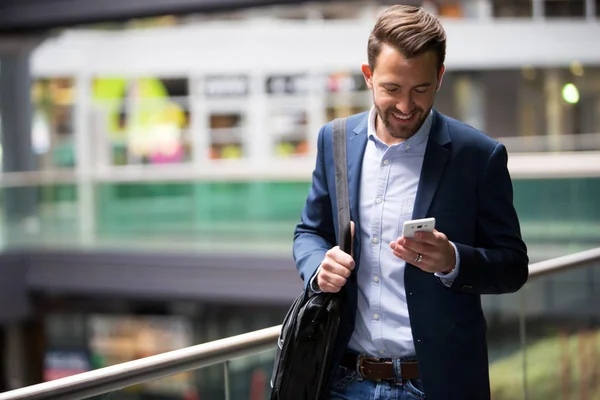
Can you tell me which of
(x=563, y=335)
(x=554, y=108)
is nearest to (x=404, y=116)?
(x=563, y=335)

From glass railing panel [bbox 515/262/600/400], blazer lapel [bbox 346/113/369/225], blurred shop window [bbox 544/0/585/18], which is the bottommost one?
glass railing panel [bbox 515/262/600/400]

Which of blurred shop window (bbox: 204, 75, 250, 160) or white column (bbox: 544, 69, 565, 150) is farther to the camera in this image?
blurred shop window (bbox: 204, 75, 250, 160)

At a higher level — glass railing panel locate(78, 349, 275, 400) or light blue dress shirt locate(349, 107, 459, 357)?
light blue dress shirt locate(349, 107, 459, 357)

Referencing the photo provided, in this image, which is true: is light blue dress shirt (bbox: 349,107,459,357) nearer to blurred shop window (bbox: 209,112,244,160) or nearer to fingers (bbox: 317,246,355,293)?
fingers (bbox: 317,246,355,293)

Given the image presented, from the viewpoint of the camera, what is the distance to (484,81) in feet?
52.2

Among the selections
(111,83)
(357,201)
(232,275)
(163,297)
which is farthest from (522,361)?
(111,83)

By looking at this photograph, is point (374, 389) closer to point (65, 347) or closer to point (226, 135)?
point (65, 347)

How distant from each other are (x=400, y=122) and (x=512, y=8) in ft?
42.7

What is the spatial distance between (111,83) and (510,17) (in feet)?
30.2

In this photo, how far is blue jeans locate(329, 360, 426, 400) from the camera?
1969 mm

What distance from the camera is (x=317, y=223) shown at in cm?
212

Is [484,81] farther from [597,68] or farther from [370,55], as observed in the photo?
[370,55]

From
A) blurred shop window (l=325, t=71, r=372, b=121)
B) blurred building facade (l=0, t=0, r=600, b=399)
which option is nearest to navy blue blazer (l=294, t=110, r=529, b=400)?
blurred building facade (l=0, t=0, r=600, b=399)

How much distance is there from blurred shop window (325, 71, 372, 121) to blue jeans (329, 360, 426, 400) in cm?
1588
